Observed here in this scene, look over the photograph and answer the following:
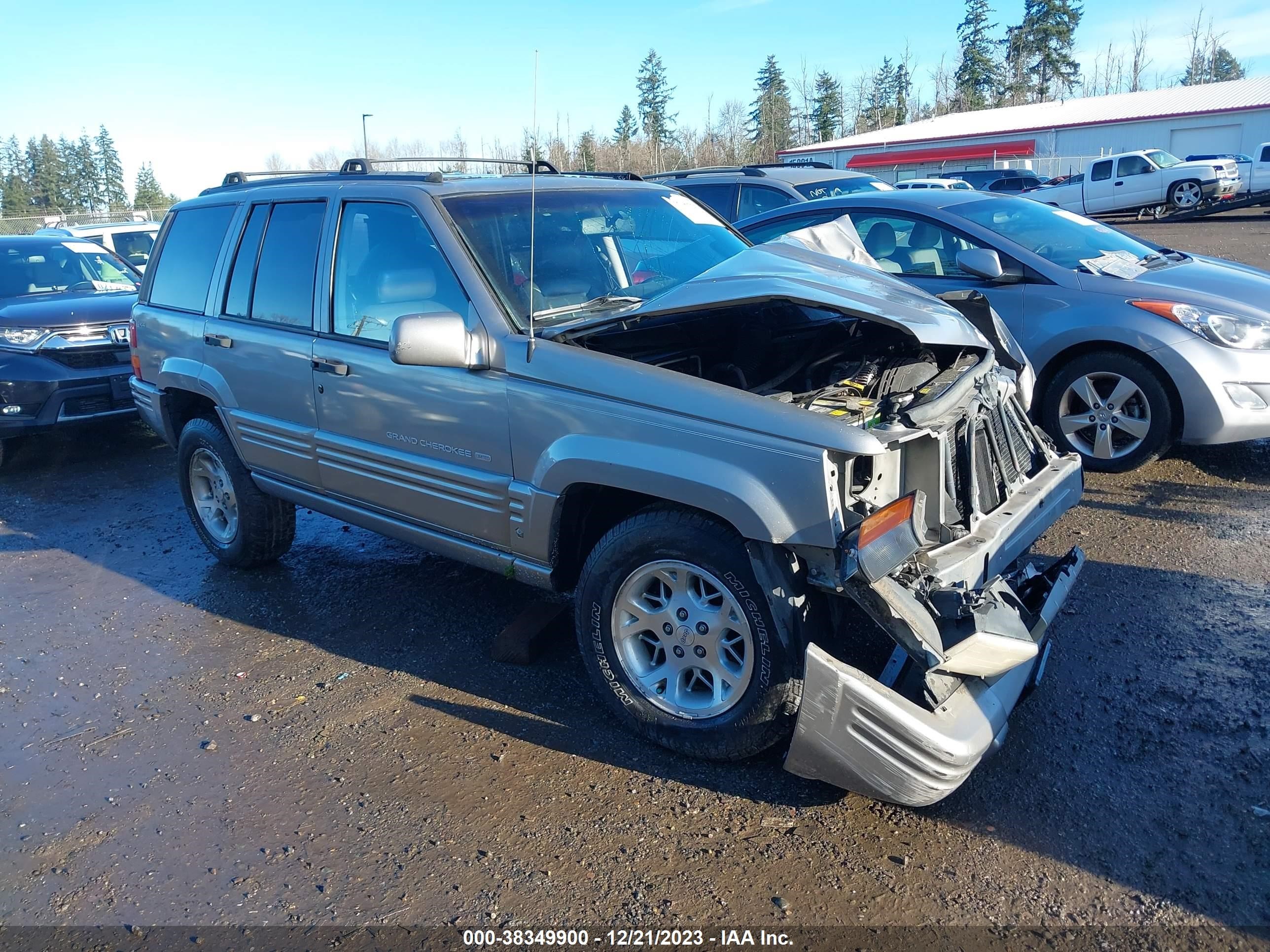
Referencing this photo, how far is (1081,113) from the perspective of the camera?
47500mm

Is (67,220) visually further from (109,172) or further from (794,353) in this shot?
(109,172)

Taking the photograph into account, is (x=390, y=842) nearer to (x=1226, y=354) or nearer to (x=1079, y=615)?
(x=1079, y=615)

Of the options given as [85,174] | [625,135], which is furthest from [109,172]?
[625,135]

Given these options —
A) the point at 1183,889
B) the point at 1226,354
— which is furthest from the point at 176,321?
the point at 1226,354

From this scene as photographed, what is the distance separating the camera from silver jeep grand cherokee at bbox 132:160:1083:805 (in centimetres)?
291

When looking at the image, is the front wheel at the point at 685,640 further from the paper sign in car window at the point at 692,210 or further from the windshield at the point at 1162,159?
the windshield at the point at 1162,159

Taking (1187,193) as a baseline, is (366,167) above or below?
below

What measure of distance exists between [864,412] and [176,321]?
13.0ft

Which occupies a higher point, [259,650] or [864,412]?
[864,412]

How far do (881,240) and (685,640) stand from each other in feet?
14.1

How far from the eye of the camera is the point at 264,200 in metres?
4.85

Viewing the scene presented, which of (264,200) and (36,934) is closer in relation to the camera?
(36,934)

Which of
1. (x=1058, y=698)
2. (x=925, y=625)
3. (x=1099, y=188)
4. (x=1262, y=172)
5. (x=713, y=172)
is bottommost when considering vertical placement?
(x=1058, y=698)

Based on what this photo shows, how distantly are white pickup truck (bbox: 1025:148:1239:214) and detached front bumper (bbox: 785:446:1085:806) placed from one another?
1013 inches
